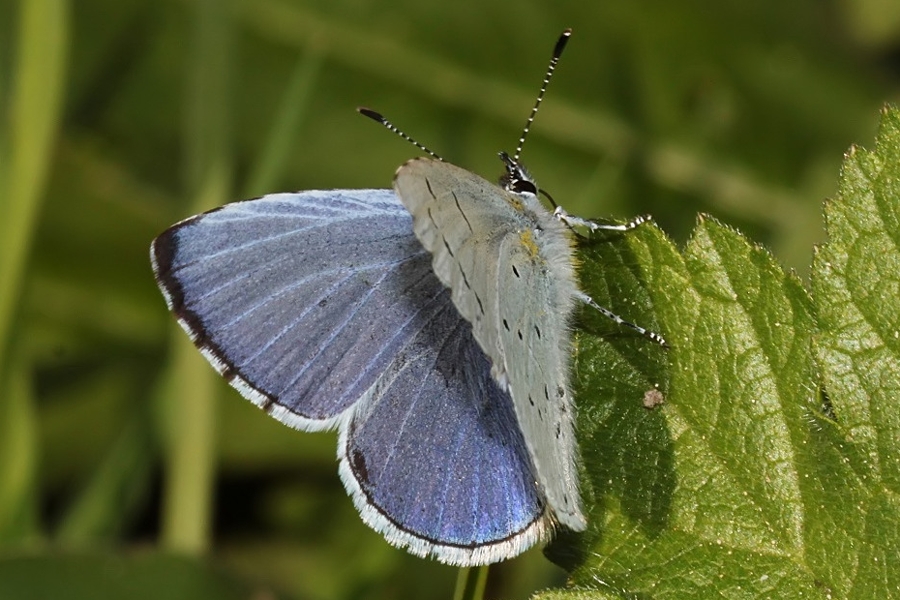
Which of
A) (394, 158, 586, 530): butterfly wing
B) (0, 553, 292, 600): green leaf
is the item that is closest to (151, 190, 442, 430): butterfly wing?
(394, 158, 586, 530): butterfly wing

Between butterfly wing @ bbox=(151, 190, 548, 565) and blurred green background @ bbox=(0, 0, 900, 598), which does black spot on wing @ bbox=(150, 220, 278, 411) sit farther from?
blurred green background @ bbox=(0, 0, 900, 598)

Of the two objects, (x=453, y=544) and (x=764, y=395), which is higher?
(x=764, y=395)

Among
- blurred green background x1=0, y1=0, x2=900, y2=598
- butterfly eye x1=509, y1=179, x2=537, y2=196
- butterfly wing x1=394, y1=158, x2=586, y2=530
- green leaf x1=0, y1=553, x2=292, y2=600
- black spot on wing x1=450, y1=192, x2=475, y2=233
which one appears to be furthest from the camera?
blurred green background x1=0, y1=0, x2=900, y2=598

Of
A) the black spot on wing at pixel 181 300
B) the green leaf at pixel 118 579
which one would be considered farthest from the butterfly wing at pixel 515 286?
the green leaf at pixel 118 579

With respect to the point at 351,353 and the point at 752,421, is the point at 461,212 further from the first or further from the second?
the point at 752,421

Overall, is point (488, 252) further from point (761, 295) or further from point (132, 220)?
point (132, 220)

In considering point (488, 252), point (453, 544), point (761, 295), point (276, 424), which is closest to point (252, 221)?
point (488, 252)
